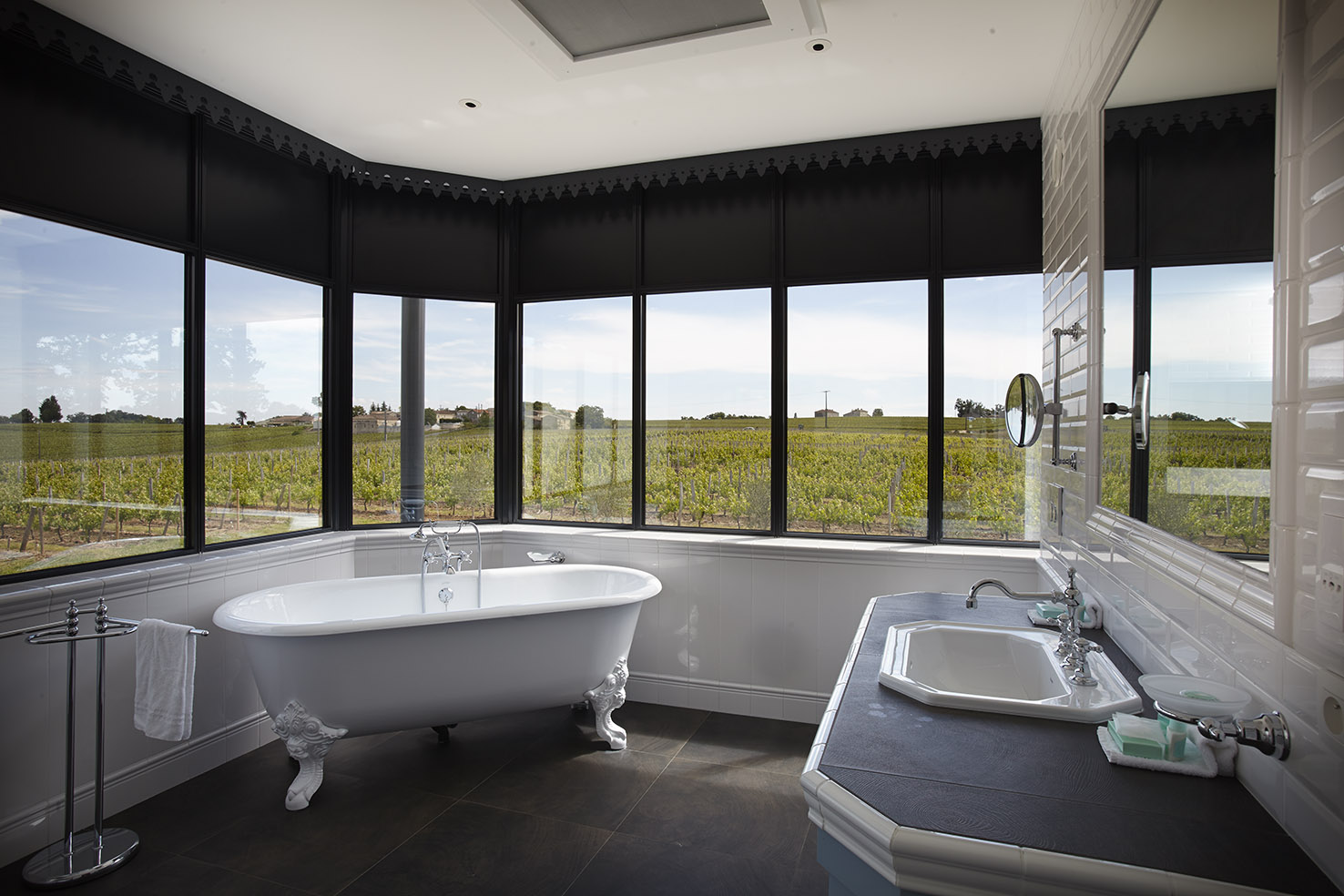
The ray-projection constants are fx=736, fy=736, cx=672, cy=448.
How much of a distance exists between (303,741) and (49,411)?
1.49m

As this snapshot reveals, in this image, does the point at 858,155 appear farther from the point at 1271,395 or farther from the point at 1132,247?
the point at 1271,395

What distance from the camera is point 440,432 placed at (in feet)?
13.7

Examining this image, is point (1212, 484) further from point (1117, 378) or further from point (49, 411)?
point (49, 411)

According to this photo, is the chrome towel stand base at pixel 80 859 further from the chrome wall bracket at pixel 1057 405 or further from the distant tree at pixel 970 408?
the distant tree at pixel 970 408

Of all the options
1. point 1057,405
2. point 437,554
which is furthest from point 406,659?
point 1057,405

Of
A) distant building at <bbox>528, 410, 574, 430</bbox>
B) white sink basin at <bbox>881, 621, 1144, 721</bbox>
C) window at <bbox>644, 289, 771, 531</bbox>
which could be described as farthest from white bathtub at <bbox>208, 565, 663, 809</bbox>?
white sink basin at <bbox>881, 621, 1144, 721</bbox>

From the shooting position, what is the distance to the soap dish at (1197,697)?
1.12 m

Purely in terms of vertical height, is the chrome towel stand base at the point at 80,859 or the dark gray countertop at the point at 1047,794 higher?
the dark gray countertop at the point at 1047,794

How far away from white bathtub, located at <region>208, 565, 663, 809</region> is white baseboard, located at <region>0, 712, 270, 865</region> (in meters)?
0.51

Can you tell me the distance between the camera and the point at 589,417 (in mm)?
4184

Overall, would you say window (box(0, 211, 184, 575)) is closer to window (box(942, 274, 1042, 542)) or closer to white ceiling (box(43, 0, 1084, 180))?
white ceiling (box(43, 0, 1084, 180))

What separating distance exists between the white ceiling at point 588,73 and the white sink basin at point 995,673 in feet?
6.48

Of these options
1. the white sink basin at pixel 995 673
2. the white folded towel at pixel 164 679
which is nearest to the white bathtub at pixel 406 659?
the white folded towel at pixel 164 679

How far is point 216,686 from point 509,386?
2.06m
